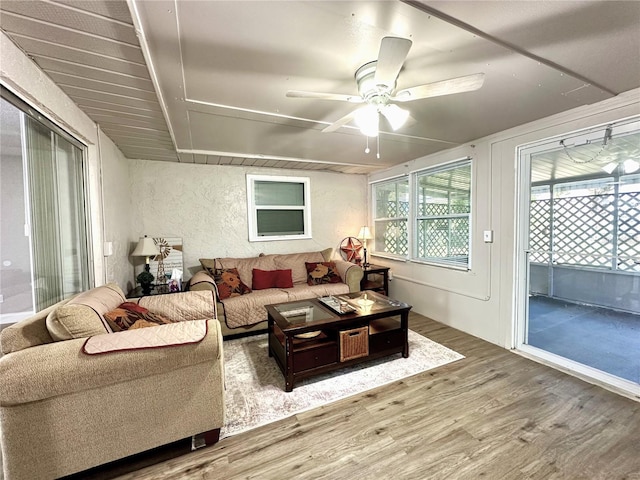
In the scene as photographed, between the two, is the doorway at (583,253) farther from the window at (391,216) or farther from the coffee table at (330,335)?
the window at (391,216)

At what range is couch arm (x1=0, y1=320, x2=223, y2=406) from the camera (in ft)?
3.81

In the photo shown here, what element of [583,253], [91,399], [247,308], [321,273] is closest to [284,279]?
[321,273]

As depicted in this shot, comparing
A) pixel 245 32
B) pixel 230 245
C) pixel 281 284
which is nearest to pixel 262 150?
pixel 230 245

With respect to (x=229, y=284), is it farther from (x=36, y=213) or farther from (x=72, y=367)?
(x=72, y=367)

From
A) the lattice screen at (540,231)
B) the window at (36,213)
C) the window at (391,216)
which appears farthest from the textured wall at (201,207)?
the lattice screen at (540,231)

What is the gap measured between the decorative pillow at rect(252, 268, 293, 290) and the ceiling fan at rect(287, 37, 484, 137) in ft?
7.45

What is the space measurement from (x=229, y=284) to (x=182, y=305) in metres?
1.03

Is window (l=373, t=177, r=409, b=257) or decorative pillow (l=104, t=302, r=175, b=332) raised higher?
window (l=373, t=177, r=409, b=257)

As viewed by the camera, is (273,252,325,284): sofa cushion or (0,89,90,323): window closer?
(0,89,90,323): window

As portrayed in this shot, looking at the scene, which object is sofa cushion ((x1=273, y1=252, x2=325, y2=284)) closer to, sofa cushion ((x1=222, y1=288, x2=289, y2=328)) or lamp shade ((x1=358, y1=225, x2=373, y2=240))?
sofa cushion ((x1=222, y1=288, x2=289, y2=328))

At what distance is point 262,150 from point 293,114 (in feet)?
3.68

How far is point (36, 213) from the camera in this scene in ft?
5.26

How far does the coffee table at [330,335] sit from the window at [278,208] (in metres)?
1.70

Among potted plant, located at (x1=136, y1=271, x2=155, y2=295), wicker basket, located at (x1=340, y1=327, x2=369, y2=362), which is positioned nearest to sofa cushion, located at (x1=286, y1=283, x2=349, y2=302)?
wicker basket, located at (x1=340, y1=327, x2=369, y2=362)
